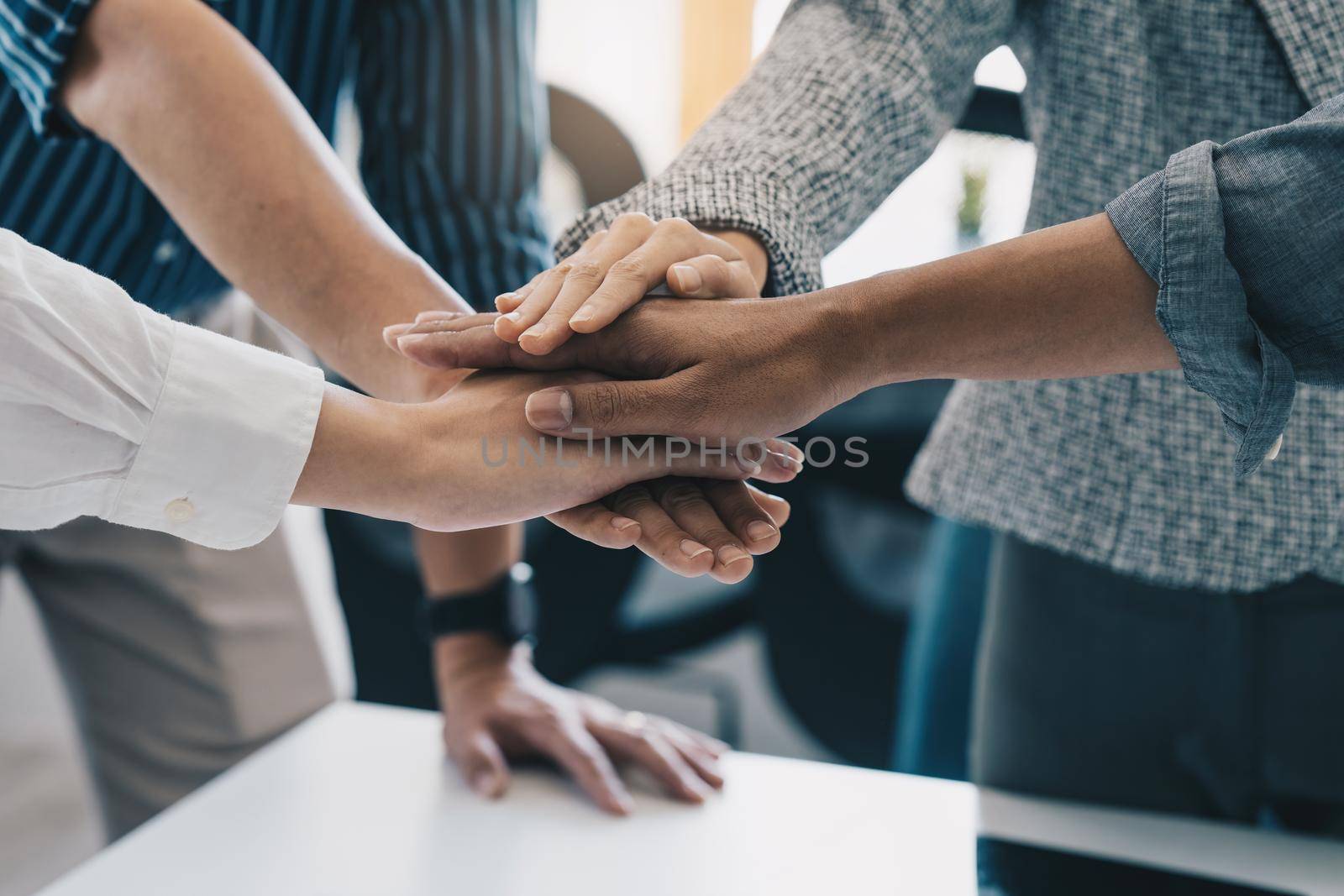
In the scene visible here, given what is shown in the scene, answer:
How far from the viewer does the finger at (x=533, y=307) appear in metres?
0.68

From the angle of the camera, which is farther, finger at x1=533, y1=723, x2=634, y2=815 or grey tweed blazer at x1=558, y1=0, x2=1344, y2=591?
finger at x1=533, y1=723, x2=634, y2=815

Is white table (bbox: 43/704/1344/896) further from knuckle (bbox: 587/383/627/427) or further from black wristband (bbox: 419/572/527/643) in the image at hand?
knuckle (bbox: 587/383/627/427)

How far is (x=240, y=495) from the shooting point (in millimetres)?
600

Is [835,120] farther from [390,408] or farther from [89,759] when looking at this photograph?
[89,759]

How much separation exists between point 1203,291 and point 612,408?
36 centimetres

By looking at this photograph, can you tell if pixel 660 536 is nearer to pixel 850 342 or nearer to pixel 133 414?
pixel 850 342

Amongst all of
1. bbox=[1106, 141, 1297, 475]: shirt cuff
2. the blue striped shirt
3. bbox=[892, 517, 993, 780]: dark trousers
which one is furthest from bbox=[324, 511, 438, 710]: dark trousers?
bbox=[1106, 141, 1297, 475]: shirt cuff

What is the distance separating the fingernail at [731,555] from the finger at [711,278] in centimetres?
17

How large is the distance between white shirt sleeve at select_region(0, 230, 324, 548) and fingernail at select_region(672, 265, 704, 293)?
0.24 meters

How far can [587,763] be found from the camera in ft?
2.92

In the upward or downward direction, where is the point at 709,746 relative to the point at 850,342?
downward

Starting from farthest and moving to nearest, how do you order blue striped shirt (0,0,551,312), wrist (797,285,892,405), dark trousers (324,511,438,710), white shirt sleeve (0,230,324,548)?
dark trousers (324,511,438,710) < blue striped shirt (0,0,551,312) < wrist (797,285,892,405) < white shirt sleeve (0,230,324,548)

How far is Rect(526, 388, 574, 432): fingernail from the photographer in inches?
26.4

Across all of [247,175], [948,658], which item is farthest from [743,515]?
[948,658]
